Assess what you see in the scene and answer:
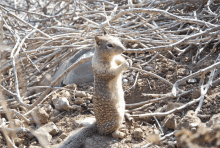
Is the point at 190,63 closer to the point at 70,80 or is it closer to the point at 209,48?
the point at 209,48

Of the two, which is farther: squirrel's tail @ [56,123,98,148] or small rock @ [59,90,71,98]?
small rock @ [59,90,71,98]

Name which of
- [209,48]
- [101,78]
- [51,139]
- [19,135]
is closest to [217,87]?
[209,48]

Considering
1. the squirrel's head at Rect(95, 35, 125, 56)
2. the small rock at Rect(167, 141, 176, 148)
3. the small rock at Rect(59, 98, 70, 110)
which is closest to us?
the small rock at Rect(167, 141, 176, 148)

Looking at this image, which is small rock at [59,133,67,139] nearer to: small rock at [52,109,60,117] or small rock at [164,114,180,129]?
small rock at [52,109,60,117]

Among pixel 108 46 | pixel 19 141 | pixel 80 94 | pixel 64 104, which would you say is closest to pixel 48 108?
pixel 64 104

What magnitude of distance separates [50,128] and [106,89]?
1.05 meters

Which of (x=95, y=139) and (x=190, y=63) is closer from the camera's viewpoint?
(x=95, y=139)

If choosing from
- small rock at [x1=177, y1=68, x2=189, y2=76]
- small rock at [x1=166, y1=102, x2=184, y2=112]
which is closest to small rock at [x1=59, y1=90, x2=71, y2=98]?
small rock at [x1=166, y1=102, x2=184, y2=112]

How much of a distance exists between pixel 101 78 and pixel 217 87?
1486 millimetres

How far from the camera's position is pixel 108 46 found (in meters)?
2.56

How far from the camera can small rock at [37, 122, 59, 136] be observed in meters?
3.14

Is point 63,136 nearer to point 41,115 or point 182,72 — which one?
point 41,115

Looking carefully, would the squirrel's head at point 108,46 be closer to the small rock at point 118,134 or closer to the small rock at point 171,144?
the small rock at point 118,134

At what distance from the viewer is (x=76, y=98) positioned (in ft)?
11.7
